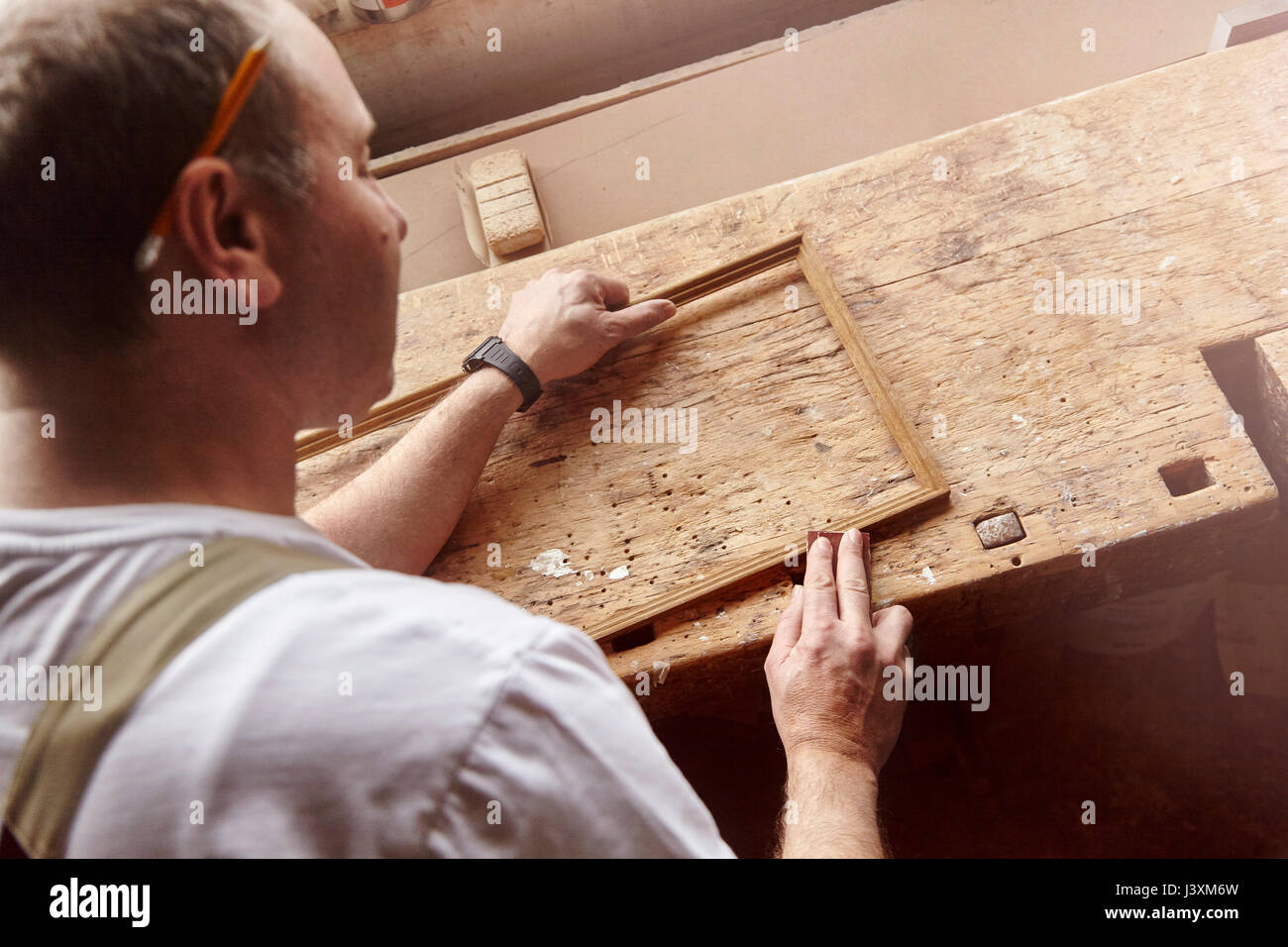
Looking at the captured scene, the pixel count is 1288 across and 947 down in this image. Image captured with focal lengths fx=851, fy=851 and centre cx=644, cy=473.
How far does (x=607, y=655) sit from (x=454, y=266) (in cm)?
125

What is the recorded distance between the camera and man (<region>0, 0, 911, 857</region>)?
646 mm

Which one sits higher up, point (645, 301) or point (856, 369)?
point (645, 301)

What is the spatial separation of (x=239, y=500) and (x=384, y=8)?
5.89ft

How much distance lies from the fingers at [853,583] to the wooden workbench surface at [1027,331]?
0.05 m

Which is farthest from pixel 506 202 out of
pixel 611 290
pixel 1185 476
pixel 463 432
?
pixel 1185 476

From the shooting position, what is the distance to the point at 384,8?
7.15ft

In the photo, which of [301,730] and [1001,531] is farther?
[1001,531]

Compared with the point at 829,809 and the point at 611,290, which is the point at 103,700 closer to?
the point at 829,809

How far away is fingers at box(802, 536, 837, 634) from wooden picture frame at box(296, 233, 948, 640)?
0.06 m

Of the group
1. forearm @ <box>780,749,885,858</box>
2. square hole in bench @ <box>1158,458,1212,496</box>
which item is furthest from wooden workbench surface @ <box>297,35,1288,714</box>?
forearm @ <box>780,749,885,858</box>

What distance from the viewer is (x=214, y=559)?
70 centimetres

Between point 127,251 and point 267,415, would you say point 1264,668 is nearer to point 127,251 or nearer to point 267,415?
point 267,415

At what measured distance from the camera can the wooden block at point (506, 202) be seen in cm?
183
